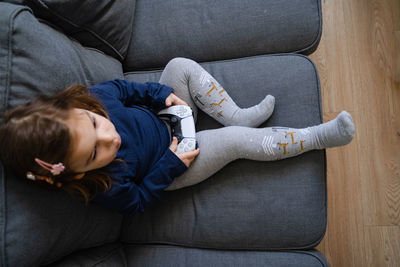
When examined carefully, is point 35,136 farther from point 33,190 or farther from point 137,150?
point 137,150

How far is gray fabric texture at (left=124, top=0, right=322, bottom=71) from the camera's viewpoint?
98cm

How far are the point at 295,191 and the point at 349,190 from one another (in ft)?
1.81

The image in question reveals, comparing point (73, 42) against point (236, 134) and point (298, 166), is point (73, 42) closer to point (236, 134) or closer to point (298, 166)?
point (236, 134)

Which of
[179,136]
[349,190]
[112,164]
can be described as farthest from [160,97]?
[349,190]

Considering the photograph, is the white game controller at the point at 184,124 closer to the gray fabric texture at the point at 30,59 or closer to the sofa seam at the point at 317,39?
the gray fabric texture at the point at 30,59

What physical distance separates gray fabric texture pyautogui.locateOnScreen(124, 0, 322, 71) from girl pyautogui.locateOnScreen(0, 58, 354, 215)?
0.50ft

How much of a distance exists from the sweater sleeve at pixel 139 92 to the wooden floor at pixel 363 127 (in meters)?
0.87

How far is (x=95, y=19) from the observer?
92 cm

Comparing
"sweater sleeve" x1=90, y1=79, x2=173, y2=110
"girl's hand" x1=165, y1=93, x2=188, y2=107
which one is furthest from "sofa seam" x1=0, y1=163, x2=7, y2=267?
"girl's hand" x1=165, y1=93, x2=188, y2=107

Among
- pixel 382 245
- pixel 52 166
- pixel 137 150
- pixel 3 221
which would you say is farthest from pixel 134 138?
pixel 382 245

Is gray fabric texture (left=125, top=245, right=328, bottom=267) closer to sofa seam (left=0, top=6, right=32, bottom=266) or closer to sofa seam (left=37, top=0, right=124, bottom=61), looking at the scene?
sofa seam (left=0, top=6, right=32, bottom=266)

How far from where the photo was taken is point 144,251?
951 mm

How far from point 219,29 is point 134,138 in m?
0.54

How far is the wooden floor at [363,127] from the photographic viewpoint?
3.98 ft
